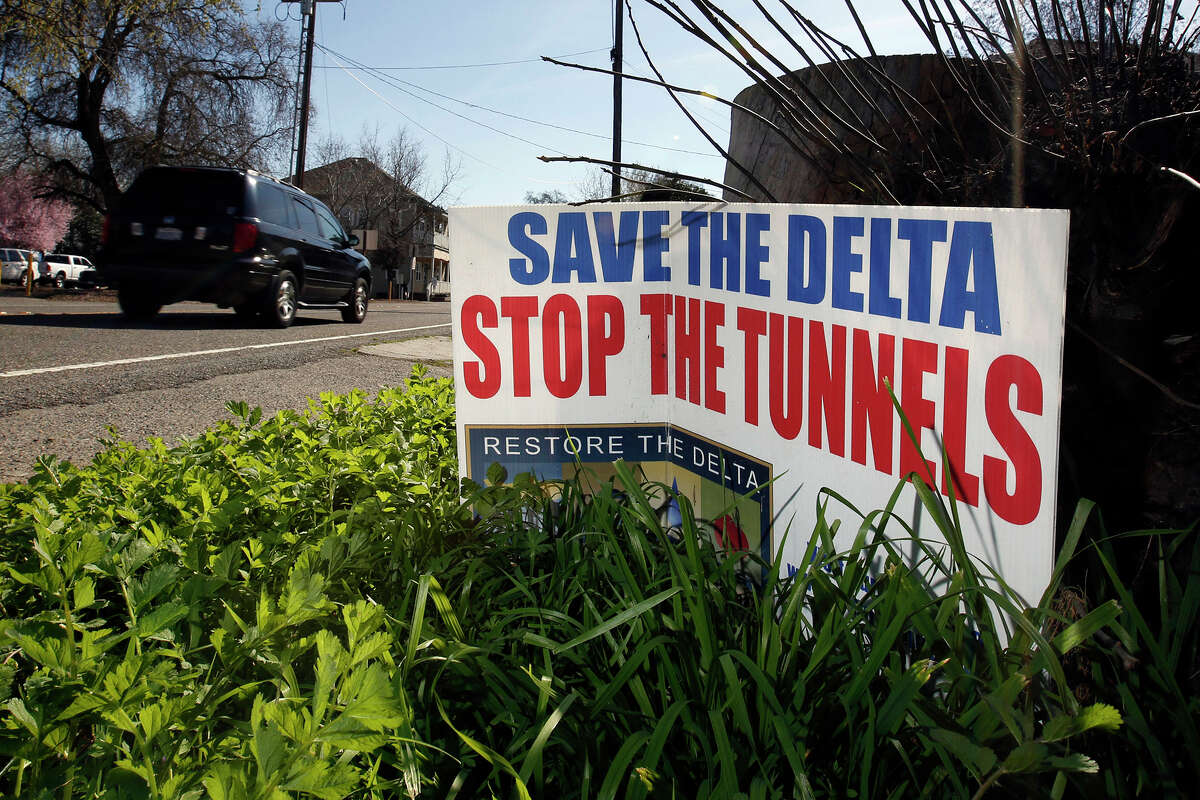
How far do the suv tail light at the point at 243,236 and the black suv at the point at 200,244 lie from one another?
12 mm

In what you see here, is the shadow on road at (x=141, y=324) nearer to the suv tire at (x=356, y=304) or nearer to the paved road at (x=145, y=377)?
the paved road at (x=145, y=377)

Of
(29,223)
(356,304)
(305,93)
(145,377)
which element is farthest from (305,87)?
(29,223)

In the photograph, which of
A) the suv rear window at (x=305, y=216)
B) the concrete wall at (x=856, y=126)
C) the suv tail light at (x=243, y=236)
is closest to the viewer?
the concrete wall at (x=856, y=126)

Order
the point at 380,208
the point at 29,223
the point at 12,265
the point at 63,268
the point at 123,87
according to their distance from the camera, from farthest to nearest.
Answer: the point at 380,208 < the point at 29,223 < the point at 63,268 < the point at 12,265 < the point at 123,87

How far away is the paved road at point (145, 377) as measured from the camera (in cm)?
389

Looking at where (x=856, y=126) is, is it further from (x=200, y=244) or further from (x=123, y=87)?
(x=123, y=87)

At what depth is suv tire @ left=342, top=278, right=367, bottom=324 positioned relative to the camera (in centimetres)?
1420

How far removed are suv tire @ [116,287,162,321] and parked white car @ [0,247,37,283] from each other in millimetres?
32596

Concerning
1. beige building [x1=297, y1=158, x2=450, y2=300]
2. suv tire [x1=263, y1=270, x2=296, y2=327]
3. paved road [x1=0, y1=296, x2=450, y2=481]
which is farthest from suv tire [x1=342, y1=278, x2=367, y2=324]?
beige building [x1=297, y1=158, x2=450, y2=300]

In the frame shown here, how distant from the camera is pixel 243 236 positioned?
10.7 metres

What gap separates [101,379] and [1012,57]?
210 inches

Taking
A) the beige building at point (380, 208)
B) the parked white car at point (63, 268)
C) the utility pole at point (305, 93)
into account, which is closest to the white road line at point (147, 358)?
the utility pole at point (305, 93)

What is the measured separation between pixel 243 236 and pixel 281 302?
105cm

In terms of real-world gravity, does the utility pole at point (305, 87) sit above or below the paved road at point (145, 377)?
above
